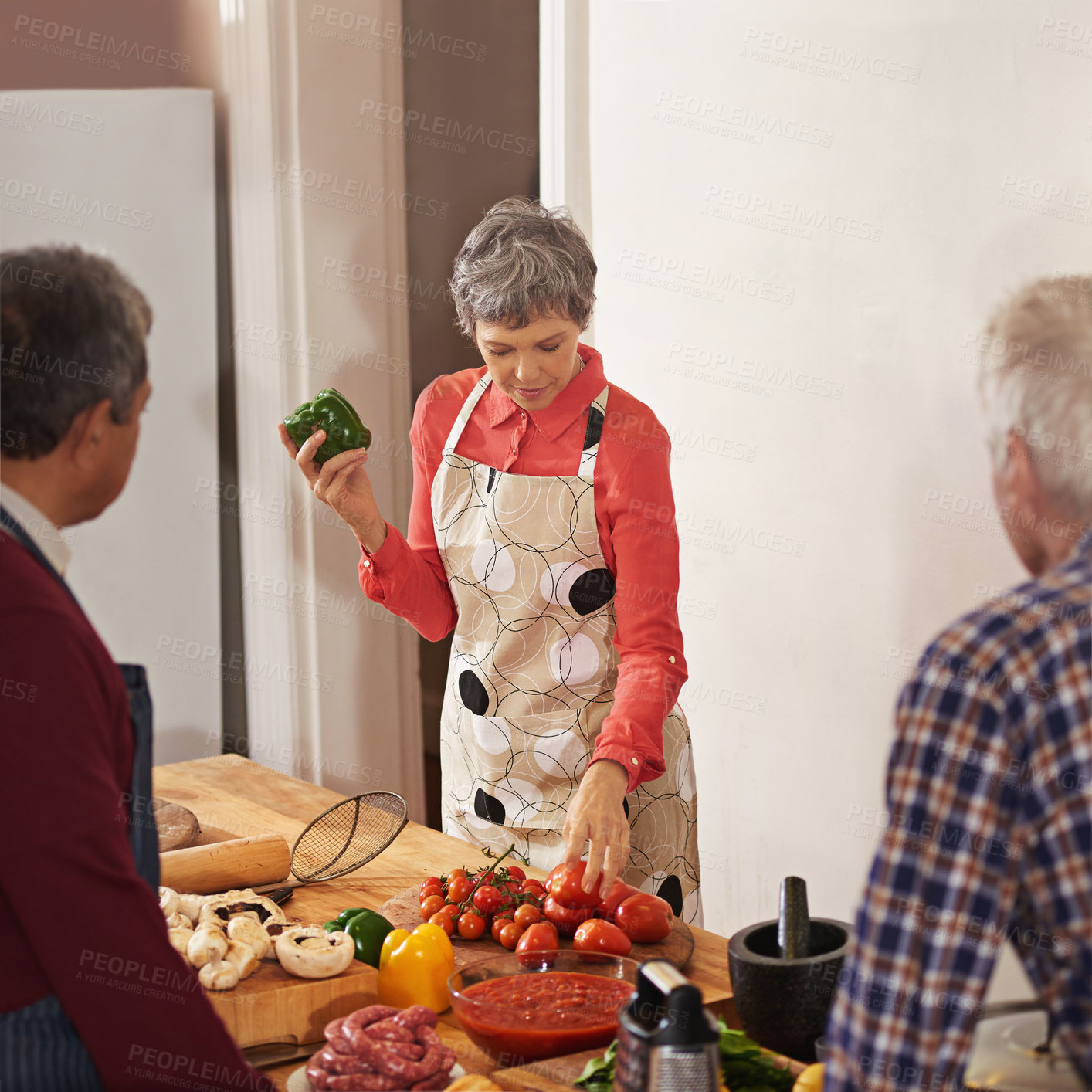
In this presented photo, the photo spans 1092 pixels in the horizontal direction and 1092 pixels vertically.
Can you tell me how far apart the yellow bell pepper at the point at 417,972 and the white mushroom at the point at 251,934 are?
5.6 inches

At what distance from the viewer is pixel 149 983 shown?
92 centimetres

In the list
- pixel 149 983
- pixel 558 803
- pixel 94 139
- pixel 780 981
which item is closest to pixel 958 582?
pixel 558 803

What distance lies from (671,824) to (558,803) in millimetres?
203

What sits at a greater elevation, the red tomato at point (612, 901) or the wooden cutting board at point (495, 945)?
the red tomato at point (612, 901)

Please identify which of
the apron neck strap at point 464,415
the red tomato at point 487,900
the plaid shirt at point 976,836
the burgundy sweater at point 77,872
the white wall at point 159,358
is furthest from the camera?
the white wall at point 159,358

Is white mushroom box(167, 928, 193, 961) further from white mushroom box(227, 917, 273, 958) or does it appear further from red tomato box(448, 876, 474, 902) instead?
red tomato box(448, 876, 474, 902)

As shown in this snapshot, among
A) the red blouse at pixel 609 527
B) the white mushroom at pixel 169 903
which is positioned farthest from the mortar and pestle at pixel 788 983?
the white mushroom at pixel 169 903

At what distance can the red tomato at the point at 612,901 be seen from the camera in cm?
158

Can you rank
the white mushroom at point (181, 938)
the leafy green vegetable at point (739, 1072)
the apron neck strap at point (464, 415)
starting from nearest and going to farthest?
the leafy green vegetable at point (739, 1072) → the white mushroom at point (181, 938) → the apron neck strap at point (464, 415)

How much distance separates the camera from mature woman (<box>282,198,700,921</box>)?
193 centimetres

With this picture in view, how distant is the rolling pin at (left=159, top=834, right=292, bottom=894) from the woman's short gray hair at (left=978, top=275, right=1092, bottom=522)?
130cm

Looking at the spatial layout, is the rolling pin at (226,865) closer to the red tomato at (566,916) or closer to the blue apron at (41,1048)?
the red tomato at (566,916)

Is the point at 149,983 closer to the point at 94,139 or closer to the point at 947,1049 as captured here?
the point at 947,1049

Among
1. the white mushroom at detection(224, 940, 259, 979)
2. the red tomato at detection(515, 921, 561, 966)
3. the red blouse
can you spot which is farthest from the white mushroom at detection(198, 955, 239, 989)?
the red blouse
